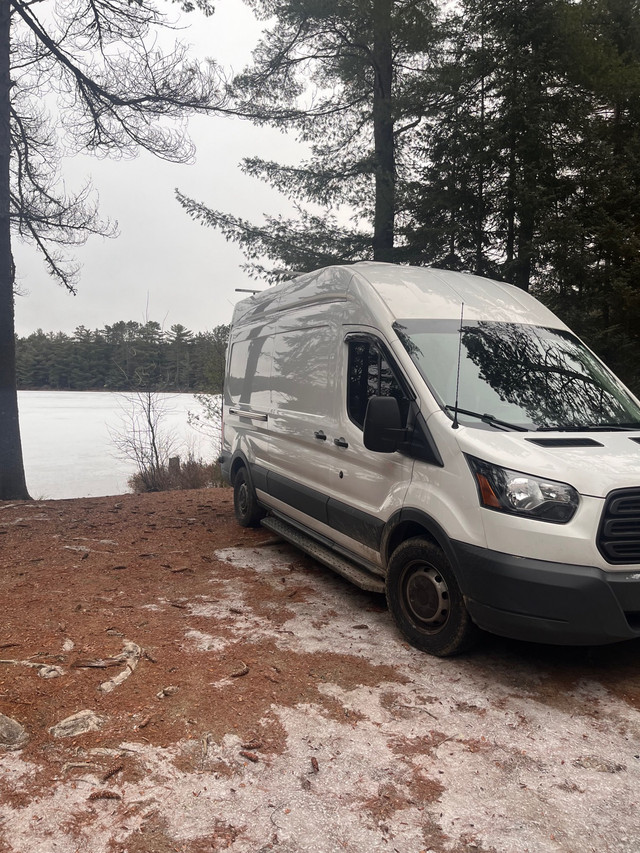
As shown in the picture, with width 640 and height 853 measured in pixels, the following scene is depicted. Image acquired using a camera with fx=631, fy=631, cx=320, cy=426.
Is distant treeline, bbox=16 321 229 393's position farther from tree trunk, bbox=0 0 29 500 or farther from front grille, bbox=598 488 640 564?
front grille, bbox=598 488 640 564

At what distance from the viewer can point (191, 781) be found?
9.37 ft

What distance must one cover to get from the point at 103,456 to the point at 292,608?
43.9 ft

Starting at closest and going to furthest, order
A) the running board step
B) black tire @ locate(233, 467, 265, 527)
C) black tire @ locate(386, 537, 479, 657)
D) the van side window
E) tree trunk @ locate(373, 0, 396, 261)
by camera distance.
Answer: black tire @ locate(386, 537, 479, 657) < the van side window < the running board step < black tire @ locate(233, 467, 265, 527) < tree trunk @ locate(373, 0, 396, 261)

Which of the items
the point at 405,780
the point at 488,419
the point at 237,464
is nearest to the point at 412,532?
the point at 488,419

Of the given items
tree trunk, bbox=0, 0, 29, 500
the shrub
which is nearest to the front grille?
tree trunk, bbox=0, 0, 29, 500

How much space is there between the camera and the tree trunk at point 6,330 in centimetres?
1154

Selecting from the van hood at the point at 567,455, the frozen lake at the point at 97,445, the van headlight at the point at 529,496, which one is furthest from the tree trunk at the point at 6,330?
the van headlight at the point at 529,496

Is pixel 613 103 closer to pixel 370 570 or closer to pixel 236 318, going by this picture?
pixel 236 318

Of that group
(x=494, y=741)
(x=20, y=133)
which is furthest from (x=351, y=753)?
(x=20, y=133)

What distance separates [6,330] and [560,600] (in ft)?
36.3

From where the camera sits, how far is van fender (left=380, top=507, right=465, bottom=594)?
12.7ft

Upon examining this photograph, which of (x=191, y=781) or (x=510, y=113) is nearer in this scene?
(x=191, y=781)

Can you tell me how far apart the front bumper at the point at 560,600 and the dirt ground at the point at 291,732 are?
1.54ft

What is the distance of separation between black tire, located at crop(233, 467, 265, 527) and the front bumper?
4261 millimetres
